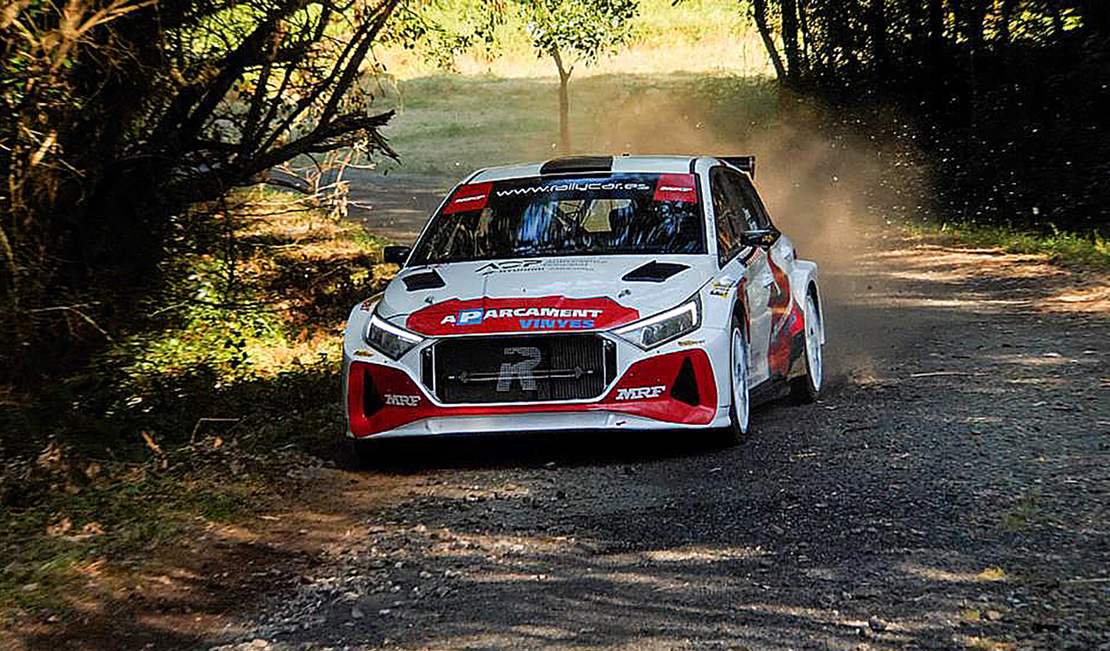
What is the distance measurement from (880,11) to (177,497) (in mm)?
Answer: 25789

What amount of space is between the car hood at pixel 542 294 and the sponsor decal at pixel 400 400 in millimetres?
346

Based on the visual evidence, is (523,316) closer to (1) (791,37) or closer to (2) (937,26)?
(2) (937,26)

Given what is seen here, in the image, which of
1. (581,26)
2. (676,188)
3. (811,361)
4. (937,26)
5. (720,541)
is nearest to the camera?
(720,541)

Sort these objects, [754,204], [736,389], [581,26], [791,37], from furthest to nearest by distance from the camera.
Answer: [581,26] → [791,37] → [754,204] → [736,389]

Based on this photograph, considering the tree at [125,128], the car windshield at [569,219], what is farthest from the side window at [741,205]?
the tree at [125,128]

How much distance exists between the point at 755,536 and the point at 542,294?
2.31 meters

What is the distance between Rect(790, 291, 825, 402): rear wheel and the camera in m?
11.0

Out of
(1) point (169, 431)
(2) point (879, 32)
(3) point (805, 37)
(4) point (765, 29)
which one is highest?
(4) point (765, 29)

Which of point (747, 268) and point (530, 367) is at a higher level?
point (747, 268)

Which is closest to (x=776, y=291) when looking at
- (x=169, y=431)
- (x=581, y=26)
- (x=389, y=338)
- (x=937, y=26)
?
(x=389, y=338)

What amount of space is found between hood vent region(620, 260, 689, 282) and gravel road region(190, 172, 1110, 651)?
944 mm

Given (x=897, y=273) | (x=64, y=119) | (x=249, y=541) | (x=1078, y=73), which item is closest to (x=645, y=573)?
(x=249, y=541)

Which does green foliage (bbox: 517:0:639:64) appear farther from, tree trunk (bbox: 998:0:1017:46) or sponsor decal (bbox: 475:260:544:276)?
sponsor decal (bbox: 475:260:544:276)

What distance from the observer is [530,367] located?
8.62m
